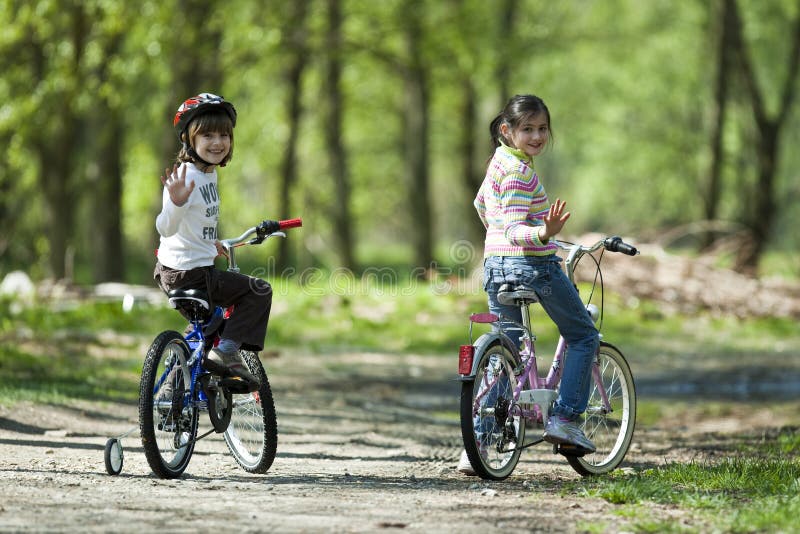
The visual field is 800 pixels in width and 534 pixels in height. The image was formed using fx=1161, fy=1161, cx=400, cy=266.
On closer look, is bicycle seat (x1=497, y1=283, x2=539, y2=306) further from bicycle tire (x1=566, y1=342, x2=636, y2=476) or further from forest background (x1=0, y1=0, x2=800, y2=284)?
forest background (x1=0, y1=0, x2=800, y2=284)

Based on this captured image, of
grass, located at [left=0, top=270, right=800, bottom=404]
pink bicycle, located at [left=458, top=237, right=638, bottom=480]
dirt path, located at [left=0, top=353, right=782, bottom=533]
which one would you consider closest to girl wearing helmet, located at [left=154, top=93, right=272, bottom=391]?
dirt path, located at [left=0, top=353, right=782, bottom=533]

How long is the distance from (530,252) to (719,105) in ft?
58.7

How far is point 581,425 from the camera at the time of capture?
21.0 ft

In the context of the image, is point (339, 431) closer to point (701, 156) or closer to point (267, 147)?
point (267, 147)

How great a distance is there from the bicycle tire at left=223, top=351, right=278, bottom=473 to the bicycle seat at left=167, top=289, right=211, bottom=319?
1.13 feet

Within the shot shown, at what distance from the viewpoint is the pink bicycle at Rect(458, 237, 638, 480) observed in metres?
5.90

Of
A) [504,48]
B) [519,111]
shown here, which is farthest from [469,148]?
[519,111]

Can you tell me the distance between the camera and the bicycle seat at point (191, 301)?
588 centimetres

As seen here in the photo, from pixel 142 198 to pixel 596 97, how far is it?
16.3 meters

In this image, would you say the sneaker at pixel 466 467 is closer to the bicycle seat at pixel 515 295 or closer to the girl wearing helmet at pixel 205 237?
the bicycle seat at pixel 515 295

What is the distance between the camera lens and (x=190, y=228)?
591 cm

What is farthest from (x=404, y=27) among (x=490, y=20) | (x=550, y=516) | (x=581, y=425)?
(x=550, y=516)

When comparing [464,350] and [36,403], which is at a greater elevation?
[464,350]

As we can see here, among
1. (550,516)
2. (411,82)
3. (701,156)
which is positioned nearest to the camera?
(550,516)
